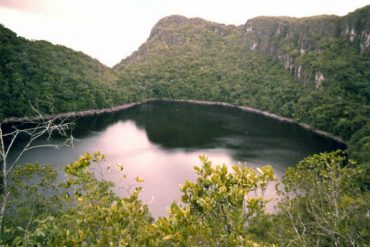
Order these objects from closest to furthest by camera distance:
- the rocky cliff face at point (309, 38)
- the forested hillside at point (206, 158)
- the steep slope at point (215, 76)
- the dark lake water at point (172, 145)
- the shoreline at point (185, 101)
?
the forested hillside at point (206, 158) < the dark lake water at point (172, 145) < the shoreline at point (185, 101) < the rocky cliff face at point (309, 38) < the steep slope at point (215, 76)

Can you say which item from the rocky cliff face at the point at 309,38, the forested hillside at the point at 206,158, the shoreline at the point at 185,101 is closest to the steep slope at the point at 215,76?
the forested hillside at the point at 206,158

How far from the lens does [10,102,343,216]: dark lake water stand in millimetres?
49575

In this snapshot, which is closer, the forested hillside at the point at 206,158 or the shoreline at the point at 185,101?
the forested hillside at the point at 206,158

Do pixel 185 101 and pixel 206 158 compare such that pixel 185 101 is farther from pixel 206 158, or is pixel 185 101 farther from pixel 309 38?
pixel 206 158

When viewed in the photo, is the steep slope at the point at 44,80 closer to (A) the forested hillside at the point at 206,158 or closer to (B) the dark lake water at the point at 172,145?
(A) the forested hillside at the point at 206,158

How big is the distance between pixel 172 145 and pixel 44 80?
49675 mm

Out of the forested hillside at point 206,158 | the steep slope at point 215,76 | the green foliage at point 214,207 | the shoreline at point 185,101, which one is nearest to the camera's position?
the green foliage at point 214,207

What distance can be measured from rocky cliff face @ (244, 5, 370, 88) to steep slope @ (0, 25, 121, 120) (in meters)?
73.5

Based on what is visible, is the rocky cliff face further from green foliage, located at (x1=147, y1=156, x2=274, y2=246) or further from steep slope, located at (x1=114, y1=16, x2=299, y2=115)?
green foliage, located at (x1=147, y1=156, x2=274, y2=246)

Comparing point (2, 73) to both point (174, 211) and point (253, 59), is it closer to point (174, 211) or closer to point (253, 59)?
point (174, 211)

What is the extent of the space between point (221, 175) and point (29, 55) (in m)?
107

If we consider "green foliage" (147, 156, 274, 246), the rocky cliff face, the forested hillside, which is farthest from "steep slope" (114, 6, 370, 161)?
"green foliage" (147, 156, 274, 246)

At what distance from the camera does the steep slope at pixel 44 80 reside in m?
82.2

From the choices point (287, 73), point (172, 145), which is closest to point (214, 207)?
point (172, 145)
